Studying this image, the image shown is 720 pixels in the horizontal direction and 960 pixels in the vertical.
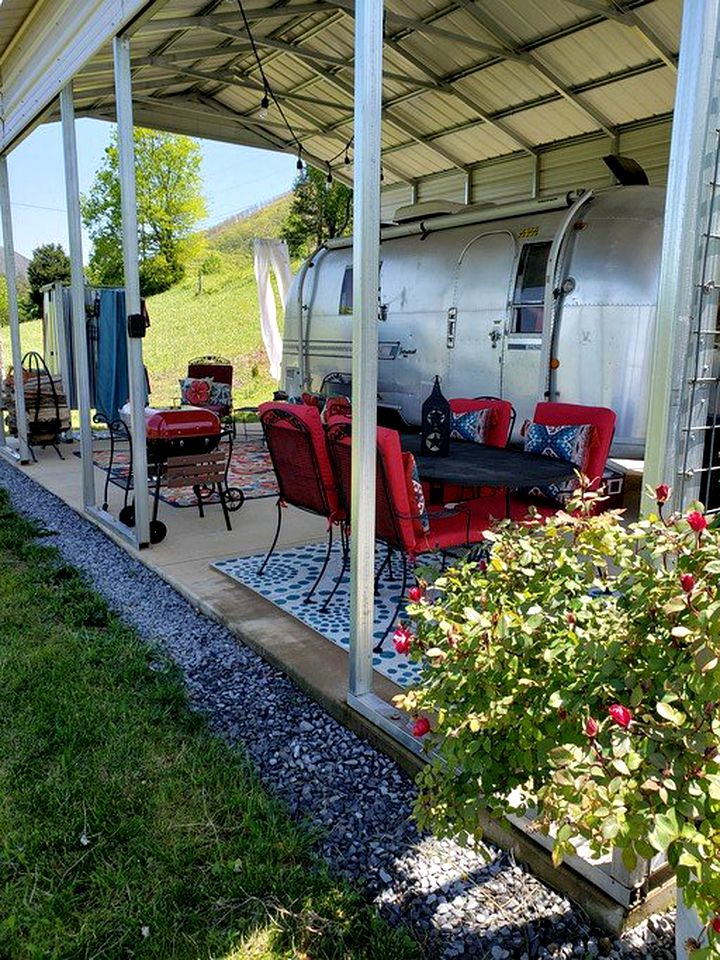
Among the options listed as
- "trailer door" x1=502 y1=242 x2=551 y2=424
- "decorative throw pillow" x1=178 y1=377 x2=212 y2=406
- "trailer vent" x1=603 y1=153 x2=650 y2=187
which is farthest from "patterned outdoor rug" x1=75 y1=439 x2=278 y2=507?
"trailer vent" x1=603 y1=153 x2=650 y2=187

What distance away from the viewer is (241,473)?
7.43 meters

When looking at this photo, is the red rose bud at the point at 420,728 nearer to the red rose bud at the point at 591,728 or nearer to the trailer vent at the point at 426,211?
the red rose bud at the point at 591,728

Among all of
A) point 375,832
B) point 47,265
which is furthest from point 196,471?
point 47,265

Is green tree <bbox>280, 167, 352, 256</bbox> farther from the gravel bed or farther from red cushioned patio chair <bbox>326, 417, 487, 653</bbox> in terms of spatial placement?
the gravel bed

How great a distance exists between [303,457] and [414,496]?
702 millimetres

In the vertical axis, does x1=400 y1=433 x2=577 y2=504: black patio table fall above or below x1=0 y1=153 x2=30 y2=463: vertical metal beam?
below

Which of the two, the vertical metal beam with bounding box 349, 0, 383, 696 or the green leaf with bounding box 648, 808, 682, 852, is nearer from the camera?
the green leaf with bounding box 648, 808, 682, 852

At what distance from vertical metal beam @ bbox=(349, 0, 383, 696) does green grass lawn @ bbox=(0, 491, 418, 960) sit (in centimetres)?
65

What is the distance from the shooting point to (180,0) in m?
6.30

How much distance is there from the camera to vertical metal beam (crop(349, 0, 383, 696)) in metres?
2.21

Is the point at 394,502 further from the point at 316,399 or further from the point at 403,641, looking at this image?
the point at 316,399

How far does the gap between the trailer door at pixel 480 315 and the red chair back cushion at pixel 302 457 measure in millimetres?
3015

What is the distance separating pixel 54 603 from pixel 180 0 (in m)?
5.38

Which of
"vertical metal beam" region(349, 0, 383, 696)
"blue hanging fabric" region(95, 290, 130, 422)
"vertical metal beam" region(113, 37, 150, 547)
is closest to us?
"vertical metal beam" region(349, 0, 383, 696)
